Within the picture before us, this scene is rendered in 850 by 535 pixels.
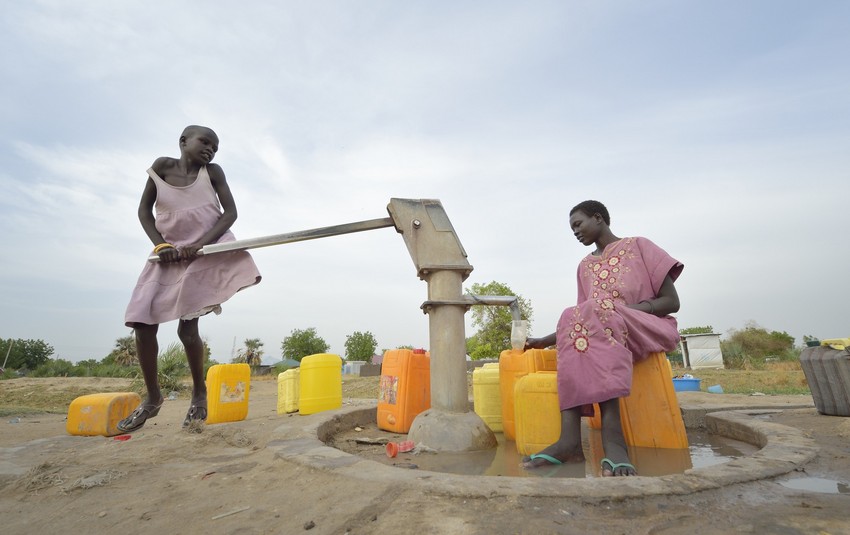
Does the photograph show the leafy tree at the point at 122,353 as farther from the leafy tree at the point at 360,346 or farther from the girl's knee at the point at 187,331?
the girl's knee at the point at 187,331

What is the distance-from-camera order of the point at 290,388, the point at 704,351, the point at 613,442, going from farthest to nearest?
1. the point at 704,351
2. the point at 290,388
3. the point at 613,442

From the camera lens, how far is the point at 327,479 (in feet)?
5.49

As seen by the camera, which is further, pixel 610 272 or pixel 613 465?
pixel 610 272

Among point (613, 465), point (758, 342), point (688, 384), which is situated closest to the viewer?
point (613, 465)

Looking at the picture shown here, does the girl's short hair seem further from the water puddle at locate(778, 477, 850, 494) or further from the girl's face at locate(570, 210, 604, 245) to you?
the water puddle at locate(778, 477, 850, 494)

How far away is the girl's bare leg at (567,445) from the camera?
1.99 meters

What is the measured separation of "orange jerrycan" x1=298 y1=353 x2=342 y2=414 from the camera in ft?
13.8

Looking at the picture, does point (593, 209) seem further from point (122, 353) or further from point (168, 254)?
point (122, 353)

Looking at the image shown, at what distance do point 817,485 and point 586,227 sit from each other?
167 centimetres

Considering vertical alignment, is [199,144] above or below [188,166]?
above

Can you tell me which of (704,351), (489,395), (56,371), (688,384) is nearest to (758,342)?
(704,351)

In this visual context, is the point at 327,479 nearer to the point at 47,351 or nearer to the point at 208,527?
the point at 208,527

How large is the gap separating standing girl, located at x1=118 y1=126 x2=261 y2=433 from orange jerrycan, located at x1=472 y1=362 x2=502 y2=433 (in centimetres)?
179

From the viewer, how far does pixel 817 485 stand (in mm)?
1513
